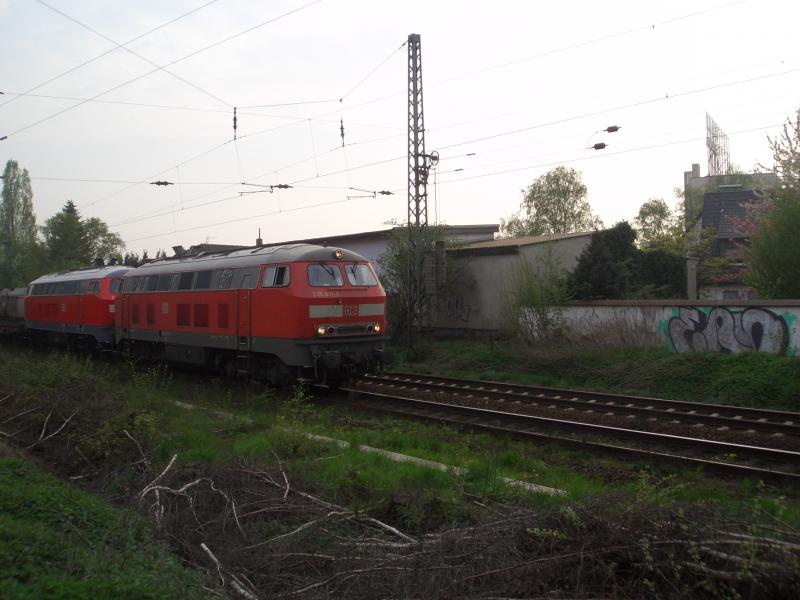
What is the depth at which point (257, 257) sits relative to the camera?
14.4 m

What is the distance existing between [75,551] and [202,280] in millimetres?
11735

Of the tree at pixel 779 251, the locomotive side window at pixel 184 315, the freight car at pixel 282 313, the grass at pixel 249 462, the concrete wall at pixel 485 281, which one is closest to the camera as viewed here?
the grass at pixel 249 462

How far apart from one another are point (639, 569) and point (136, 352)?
18.6 metres

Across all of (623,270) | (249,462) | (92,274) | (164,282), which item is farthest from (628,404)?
(92,274)

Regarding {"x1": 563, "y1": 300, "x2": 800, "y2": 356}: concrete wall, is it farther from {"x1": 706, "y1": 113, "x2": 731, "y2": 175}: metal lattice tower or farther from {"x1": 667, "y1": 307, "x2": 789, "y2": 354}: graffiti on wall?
{"x1": 706, "y1": 113, "x2": 731, "y2": 175}: metal lattice tower

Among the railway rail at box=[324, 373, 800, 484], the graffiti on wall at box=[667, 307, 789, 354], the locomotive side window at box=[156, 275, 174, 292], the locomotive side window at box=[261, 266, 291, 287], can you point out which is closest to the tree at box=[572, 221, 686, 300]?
the graffiti on wall at box=[667, 307, 789, 354]

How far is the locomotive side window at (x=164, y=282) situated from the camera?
688 inches

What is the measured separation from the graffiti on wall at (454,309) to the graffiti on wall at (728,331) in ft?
32.2

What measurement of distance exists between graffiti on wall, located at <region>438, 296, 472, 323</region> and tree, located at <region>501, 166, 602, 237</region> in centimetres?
2752

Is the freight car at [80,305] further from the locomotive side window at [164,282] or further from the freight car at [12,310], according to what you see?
the freight car at [12,310]

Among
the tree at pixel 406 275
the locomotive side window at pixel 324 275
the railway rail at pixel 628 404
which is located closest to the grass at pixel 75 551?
the locomotive side window at pixel 324 275

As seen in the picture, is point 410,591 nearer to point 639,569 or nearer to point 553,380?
point 639,569

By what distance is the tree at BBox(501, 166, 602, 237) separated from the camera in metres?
53.5

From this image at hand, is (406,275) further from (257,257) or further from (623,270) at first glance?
(257,257)
